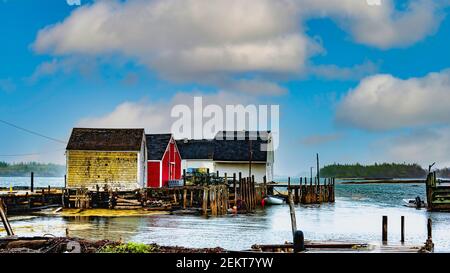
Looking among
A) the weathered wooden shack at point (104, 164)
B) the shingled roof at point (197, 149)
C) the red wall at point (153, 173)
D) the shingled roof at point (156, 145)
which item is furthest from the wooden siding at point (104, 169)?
the shingled roof at point (197, 149)

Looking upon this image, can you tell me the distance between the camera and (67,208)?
45.4 m

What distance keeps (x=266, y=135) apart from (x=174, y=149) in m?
13.5

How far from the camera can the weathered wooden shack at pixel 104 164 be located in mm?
46562

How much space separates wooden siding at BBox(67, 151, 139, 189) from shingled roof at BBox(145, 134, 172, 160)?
3.72m

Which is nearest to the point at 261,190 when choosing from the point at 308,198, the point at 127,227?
the point at 308,198

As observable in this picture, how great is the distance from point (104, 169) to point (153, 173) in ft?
16.0

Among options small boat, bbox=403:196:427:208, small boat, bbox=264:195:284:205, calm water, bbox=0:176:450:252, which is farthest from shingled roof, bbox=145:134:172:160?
small boat, bbox=403:196:427:208

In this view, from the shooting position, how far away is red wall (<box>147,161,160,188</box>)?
4994 centimetres

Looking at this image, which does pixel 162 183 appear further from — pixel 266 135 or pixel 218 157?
pixel 266 135

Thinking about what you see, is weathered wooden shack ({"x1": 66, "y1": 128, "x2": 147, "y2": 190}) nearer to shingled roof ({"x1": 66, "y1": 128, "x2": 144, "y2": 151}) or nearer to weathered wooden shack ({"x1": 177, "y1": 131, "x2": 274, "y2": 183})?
shingled roof ({"x1": 66, "y1": 128, "x2": 144, "y2": 151})

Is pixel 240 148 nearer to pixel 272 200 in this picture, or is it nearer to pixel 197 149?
pixel 197 149

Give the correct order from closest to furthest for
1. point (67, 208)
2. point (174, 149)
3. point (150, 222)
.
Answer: point (150, 222), point (67, 208), point (174, 149)

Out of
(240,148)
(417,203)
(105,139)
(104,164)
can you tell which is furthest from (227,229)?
(240,148)

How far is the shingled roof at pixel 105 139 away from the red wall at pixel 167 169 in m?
3.45
